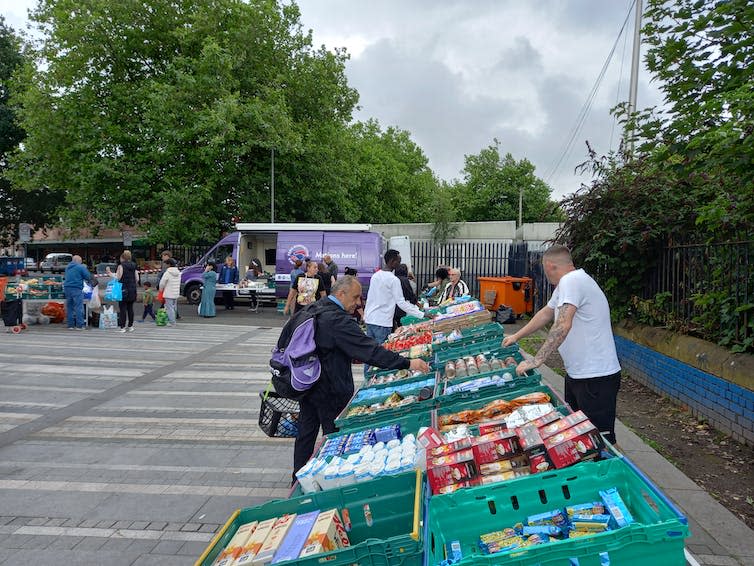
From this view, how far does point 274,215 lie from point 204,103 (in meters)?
5.30

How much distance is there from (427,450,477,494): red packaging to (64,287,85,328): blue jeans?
14.9 m

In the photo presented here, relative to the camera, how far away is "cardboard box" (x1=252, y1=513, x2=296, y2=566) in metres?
2.50

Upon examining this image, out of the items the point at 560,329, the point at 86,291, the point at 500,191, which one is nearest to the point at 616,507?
the point at 560,329

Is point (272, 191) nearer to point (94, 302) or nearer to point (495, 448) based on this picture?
point (94, 302)

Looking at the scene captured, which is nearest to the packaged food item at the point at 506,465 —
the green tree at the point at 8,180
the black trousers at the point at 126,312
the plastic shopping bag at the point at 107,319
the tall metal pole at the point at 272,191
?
the black trousers at the point at 126,312

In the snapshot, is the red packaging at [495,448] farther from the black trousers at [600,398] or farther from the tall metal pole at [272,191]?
the tall metal pole at [272,191]

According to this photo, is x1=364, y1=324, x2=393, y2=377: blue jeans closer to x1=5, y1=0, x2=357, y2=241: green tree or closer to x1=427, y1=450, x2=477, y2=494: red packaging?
x1=427, y1=450, x2=477, y2=494: red packaging

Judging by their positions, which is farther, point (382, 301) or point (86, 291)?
point (86, 291)

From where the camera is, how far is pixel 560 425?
3.15 m

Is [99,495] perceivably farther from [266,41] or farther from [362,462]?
[266,41]

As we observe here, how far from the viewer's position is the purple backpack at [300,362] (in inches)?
171

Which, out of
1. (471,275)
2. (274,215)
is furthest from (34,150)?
(471,275)

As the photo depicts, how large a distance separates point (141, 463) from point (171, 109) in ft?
59.1

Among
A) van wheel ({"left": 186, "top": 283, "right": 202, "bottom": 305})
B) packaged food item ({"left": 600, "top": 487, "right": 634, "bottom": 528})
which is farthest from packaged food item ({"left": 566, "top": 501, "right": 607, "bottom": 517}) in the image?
van wheel ({"left": 186, "top": 283, "right": 202, "bottom": 305})
